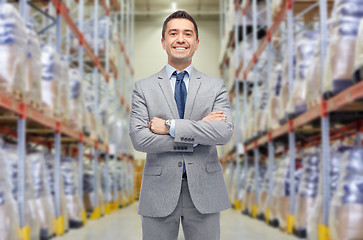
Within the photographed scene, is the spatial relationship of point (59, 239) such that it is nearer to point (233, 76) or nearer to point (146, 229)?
point (146, 229)

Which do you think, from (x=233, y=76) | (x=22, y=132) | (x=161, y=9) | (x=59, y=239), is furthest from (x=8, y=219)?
(x=161, y=9)

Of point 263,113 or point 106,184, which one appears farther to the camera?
point 106,184

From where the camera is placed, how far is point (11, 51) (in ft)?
14.1

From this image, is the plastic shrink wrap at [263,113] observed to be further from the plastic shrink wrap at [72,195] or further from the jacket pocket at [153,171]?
the jacket pocket at [153,171]

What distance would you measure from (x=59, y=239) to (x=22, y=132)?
1.66 meters

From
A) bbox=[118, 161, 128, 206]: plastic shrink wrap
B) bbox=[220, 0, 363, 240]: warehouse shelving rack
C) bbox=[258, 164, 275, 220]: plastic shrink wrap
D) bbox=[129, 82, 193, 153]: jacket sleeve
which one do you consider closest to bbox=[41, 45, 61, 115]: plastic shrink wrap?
bbox=[220, 0, 363, 240]: warehouse shelving rack

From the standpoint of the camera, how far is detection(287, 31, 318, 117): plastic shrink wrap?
5.55 metres

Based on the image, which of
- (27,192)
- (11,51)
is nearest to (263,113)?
(27,192)

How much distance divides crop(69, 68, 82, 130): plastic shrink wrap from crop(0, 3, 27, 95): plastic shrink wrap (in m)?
2.74

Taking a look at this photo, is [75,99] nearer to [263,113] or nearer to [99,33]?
[263,113]

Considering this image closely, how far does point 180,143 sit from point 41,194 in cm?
447

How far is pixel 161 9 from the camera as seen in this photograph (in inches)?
853

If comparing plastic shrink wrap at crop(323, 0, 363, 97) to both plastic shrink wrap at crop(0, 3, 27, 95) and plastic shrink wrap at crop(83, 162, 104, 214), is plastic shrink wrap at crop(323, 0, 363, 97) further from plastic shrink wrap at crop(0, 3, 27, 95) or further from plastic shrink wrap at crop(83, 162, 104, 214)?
plastic shrink wrap at crop(83, 162, 104, 214)

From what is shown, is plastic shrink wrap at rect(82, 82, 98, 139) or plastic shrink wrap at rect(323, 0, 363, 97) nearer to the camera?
plastic shrink wrap at rect(323, 0, 363, 97)
